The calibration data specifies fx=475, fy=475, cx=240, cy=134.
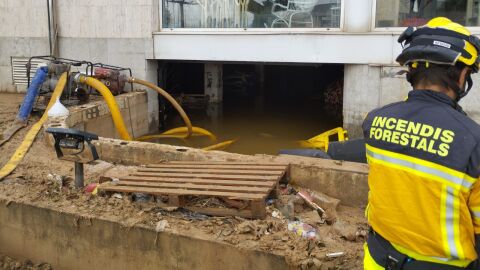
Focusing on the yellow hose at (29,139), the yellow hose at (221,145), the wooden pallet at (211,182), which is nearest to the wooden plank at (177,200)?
the wooden pallet at (211,182)

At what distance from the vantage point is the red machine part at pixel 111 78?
32.2ft

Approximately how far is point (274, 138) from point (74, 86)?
4296mm

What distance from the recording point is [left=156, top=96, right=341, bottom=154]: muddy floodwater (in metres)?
10.1

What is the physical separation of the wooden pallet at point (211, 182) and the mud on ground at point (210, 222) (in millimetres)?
100

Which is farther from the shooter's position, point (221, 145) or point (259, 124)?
point (259, 124)

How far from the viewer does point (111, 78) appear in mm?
9844

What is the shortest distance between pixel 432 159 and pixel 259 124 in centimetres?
987

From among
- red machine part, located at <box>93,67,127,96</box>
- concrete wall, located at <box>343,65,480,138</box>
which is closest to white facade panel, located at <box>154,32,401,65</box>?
concrete wall, located at <box>343,65,480,138</box>

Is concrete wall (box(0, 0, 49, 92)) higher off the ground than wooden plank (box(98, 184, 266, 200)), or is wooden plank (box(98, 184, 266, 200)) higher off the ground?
concrete wall (box(0, 0, 49, 92))

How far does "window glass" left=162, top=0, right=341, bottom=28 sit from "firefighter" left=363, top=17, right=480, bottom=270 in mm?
7217

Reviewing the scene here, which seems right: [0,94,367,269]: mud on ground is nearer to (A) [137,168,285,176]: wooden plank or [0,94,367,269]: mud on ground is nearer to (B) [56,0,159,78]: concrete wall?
(A) [137,168,285,176]: wooden plank

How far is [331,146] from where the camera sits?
720cm

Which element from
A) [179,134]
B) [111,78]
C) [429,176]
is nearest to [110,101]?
[111,78]

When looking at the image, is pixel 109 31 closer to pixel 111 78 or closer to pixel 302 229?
pixel 111 78
